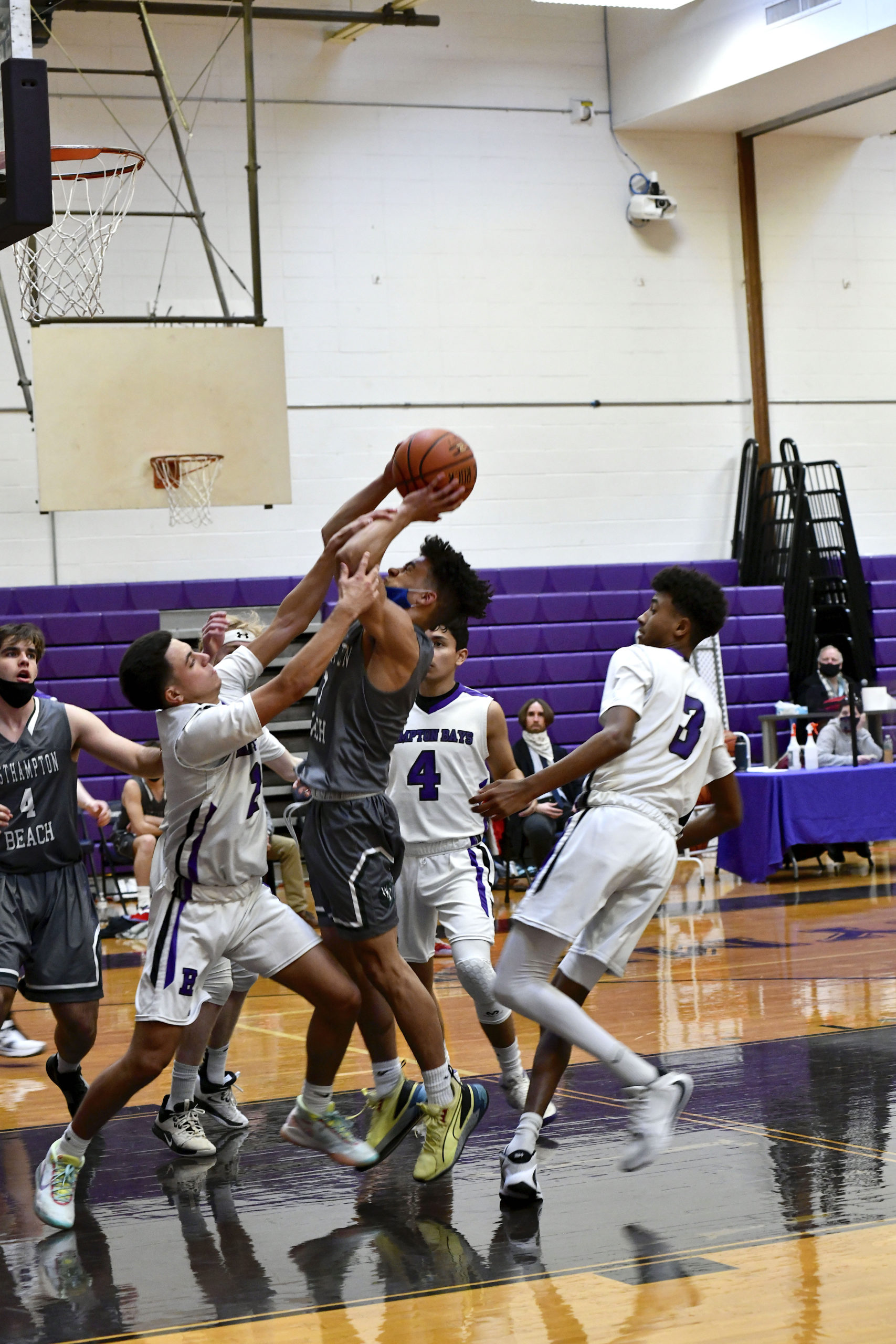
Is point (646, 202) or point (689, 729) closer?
point (689, 729)

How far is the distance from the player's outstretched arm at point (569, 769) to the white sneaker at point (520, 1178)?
834 millimetres

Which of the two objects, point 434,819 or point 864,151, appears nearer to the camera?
point 434,819

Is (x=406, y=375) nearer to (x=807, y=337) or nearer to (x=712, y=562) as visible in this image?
(x=712, y=562)

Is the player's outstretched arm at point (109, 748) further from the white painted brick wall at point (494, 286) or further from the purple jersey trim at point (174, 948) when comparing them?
the white painted brick wall at point (494, 286)

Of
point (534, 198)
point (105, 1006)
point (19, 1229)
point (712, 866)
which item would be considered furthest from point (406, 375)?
point (19, 1229)

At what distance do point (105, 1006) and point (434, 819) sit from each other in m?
3.15

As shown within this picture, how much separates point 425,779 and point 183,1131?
1259mm

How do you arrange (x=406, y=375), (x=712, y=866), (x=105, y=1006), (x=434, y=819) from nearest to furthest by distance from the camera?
(x=434, y=819) < (x=105, y=1006) < (x=712, y=866) < (x=406, y=375)

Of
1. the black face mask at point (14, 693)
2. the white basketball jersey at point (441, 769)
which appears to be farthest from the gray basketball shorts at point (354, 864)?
the black face mask at point (14, 693)

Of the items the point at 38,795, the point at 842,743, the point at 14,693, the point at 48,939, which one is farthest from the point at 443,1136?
the point at 842,743

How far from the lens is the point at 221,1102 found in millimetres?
4762

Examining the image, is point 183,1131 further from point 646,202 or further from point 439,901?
point 646,202

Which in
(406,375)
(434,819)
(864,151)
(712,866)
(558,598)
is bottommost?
(712,866)

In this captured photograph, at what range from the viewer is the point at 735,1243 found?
3.36 metres
